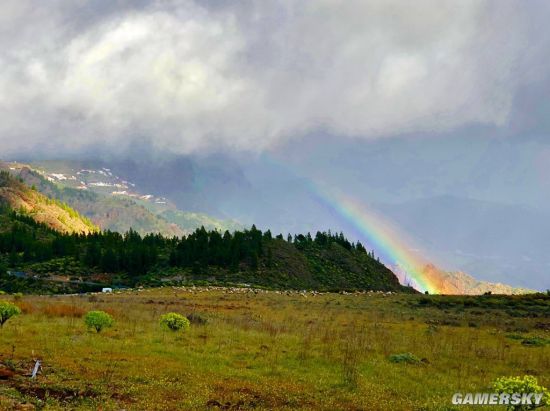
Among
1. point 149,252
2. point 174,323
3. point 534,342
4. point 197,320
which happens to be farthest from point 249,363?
point 149,252

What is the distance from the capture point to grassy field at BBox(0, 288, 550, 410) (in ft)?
53.3

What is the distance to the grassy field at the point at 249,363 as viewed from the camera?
53.3ft

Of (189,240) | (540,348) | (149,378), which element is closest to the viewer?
(149,378)

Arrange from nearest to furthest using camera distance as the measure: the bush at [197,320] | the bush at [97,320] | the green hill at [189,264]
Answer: the bush at [97,320], the bush at [197,320], the green hill at [189,264]

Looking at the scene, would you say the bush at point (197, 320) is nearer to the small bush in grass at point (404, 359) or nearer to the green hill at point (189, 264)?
the small bush in grass at point (404, 359)

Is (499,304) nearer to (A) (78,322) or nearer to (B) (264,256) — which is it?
(A) (78,322)

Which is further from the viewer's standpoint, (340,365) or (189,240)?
(189,240)

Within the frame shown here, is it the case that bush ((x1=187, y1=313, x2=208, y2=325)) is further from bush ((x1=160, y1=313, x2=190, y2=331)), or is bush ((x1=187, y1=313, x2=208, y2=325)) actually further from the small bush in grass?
the small bush in grass

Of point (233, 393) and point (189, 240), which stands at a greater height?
point (189, 240)

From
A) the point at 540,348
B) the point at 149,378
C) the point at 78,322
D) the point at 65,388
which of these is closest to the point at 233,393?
the point at 149,378

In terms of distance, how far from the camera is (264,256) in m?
138

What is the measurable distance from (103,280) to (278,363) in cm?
10562

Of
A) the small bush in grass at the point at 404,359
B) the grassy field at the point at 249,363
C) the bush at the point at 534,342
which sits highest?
the bush at the point at 534,342

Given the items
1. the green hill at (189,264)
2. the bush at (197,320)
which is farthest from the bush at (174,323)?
the green hill at (189,264)
